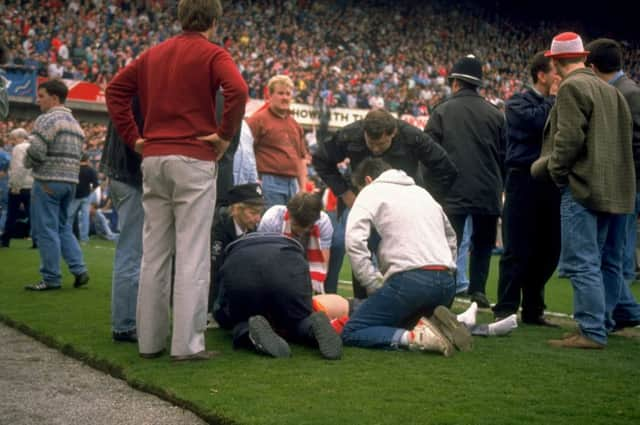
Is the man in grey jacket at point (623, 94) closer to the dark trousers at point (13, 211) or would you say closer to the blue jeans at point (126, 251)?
the blue jeans at point (126, 251)

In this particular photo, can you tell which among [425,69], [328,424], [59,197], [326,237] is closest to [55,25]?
[425,69]

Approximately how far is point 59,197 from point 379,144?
A: 134 inches

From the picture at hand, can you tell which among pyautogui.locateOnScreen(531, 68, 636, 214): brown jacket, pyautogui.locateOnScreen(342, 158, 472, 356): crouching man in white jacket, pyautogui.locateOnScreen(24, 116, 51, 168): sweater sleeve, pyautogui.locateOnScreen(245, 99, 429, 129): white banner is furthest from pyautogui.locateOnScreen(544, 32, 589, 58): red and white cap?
pyautogui.locateOnScreen(245, 99, 429, 129): white banner

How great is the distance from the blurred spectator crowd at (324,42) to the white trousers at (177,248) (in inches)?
855

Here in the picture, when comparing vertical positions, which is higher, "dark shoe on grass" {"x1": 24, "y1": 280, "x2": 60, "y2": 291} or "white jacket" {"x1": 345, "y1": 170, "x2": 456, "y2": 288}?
"white jacket" {"x1": 345, "y1": 170, "x2": 456, "y2": 288}

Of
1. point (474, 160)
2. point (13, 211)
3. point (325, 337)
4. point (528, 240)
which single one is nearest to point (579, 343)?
point (528, 240)

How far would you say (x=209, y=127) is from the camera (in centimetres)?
484

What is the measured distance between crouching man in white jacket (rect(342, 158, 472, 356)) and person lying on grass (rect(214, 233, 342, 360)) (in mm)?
298

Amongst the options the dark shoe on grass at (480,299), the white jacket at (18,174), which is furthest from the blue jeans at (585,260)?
the white jacket at (18,174)

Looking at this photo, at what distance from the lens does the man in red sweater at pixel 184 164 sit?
15.6 ft

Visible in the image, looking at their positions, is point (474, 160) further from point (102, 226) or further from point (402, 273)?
point (102, 226)

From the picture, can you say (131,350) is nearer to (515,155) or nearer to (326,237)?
(326,237)

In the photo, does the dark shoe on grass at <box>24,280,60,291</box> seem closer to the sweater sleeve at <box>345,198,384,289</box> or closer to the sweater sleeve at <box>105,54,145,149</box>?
the sweater sleeve at <box>105,54,145,149</box>

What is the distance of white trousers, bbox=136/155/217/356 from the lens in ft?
15.6
